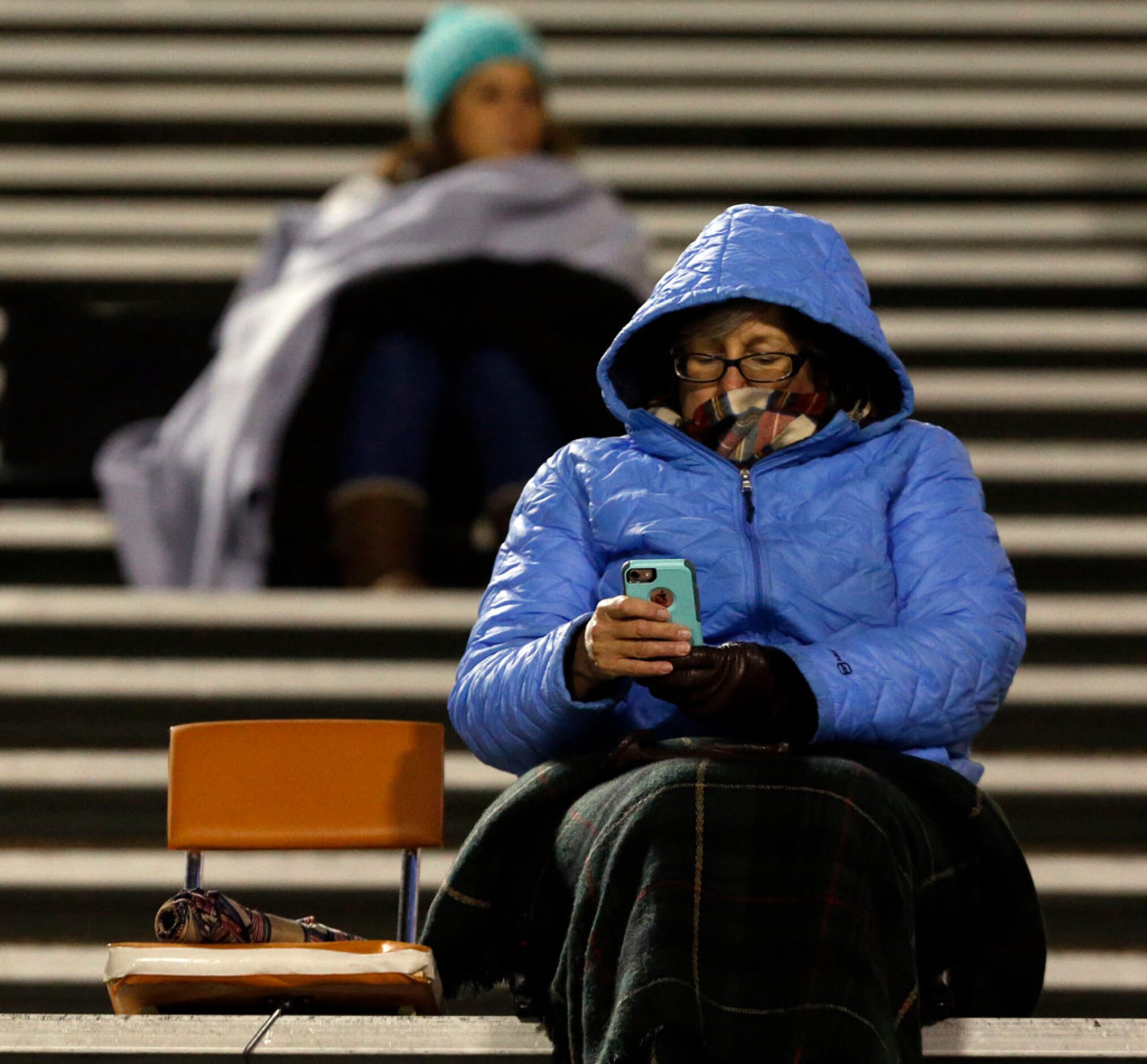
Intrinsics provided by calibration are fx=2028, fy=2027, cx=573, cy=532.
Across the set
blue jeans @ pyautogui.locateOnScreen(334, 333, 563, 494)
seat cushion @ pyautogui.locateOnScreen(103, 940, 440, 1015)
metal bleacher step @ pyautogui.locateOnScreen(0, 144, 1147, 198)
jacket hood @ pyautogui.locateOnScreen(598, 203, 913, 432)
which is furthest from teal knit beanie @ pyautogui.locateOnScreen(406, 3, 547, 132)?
seat cushion @ pyautogui.locateOnScreen(103, 940, 440, 1015)

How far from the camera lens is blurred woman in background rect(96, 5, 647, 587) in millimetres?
4016

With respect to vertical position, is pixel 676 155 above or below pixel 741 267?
above

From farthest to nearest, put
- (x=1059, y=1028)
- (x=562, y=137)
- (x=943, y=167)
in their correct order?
1. (x=943, y=167)
2. (x=562, y=137)
3. (x=1059, y=1028)

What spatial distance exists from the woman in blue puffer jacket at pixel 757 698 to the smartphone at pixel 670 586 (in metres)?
0.04

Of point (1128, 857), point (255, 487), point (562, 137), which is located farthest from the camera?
point (562, 137)

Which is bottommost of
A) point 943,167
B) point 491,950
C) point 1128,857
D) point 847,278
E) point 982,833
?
point 1128,857

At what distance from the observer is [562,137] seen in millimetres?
4617

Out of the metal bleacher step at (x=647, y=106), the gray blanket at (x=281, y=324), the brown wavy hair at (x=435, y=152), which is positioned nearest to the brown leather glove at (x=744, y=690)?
the gray blanket at (x=281, y=324)

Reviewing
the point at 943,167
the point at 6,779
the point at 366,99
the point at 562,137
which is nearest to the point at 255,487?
the point at 6,779

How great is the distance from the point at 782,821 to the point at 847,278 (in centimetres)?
85

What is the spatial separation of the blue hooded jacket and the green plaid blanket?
0.09 metres

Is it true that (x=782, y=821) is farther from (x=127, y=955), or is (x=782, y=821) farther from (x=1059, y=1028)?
(x=127, y=955)

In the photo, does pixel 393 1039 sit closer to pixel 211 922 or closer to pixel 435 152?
pixel 211 922

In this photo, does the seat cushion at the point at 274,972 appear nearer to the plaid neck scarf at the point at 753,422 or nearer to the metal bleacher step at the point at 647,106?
the plaid neck scarf at the point at 753,422
